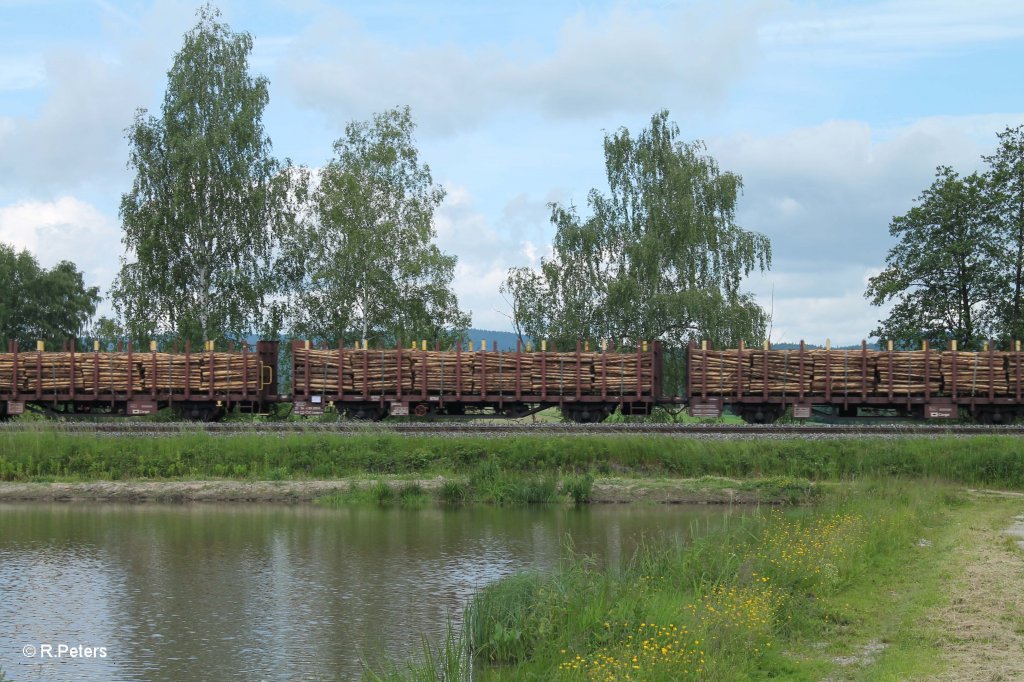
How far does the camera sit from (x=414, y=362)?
1292 inches

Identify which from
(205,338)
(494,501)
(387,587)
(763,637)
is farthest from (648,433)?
(205,338)

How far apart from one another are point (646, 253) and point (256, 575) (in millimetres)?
31294

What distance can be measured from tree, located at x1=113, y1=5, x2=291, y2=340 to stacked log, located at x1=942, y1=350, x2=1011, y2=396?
27332mm

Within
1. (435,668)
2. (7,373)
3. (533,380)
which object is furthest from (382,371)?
(435,668)

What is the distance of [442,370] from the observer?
107ft

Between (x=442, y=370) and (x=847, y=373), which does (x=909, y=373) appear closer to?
(x=847, y=373)

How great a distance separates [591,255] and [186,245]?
56.8 feet

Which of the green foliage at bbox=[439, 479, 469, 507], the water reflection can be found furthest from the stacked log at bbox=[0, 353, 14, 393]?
the green foliage at bbox=[439, 479, 469, 507]

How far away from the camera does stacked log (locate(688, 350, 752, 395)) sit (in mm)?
32844

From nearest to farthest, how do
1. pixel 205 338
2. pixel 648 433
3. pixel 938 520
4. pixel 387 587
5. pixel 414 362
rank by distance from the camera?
1. pixel 387 587
2. pixel 938 520
3. pixel 648 433
4. pixel 414 362
5. pixel 205 338

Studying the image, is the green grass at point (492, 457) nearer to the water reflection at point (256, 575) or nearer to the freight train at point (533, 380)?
the water reflection at point (256, 575)

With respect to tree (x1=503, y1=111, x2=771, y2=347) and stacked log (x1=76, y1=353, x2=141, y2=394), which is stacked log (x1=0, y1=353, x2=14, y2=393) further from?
tree (x1=503, y1=111, x2=771, y2=347)

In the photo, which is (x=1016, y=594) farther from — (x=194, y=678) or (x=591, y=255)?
(x=591, y=255)

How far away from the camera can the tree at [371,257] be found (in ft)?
146
